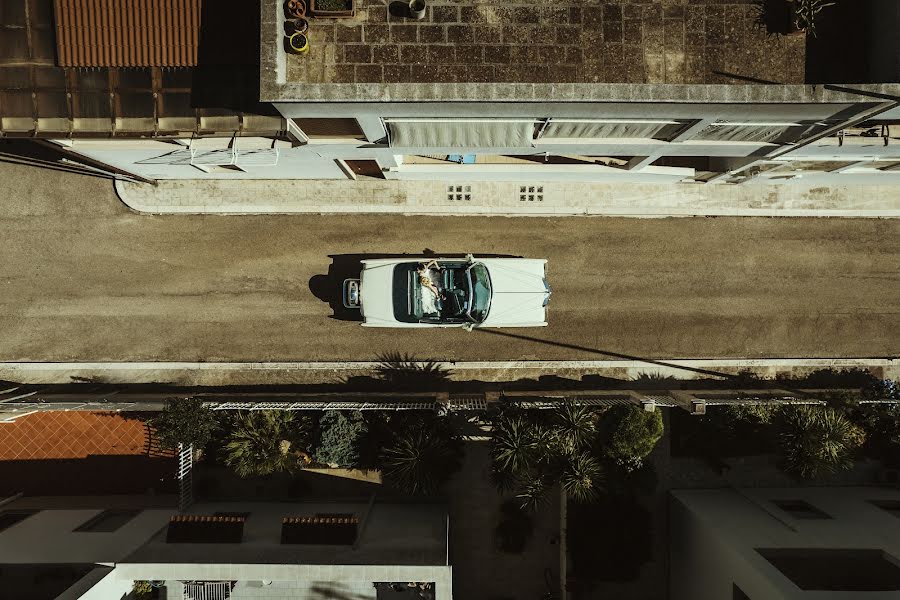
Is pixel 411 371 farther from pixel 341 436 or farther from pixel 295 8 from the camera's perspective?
pixel 295 8

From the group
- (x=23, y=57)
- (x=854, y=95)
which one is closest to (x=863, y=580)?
(x=854, y=95)

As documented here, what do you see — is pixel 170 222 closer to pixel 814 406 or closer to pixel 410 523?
pixel 410 523

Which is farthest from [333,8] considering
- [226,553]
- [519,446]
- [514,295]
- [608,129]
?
[226,553]

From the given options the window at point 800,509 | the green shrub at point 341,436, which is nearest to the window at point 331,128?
the green shrub at point 341,436

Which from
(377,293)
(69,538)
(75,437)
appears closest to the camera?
(69,538)

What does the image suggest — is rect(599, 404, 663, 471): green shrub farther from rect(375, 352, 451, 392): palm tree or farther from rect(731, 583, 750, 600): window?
rect(375, 352, 451, 392): palm tree

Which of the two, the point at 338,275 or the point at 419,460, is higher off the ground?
the point at 338,275
